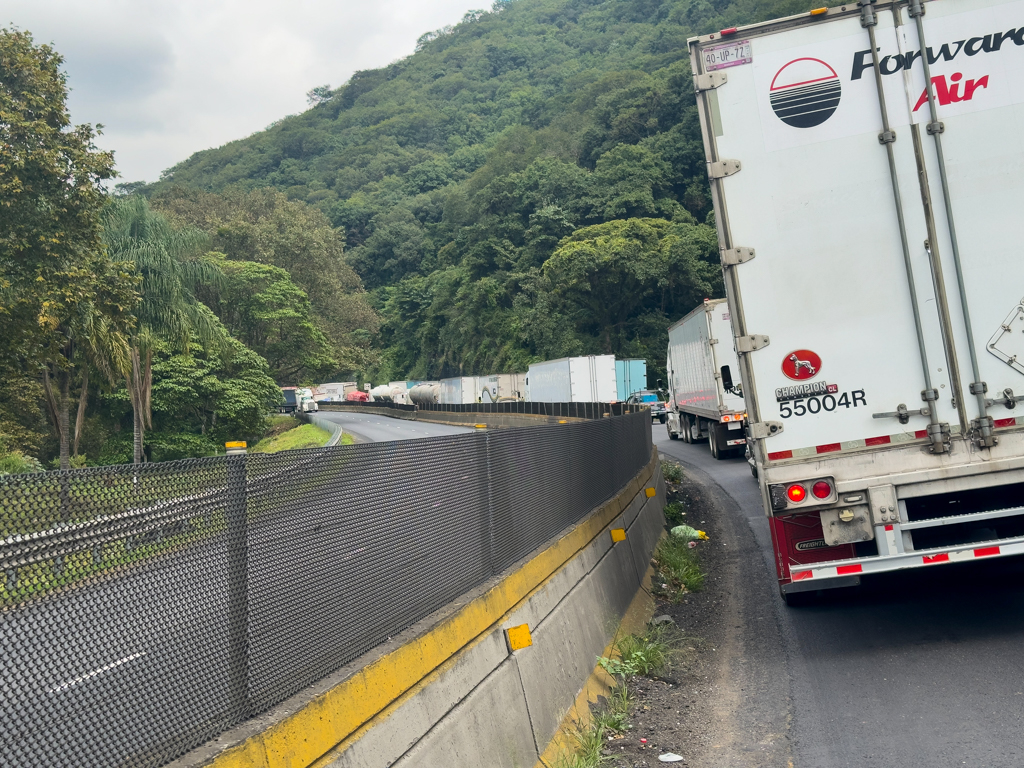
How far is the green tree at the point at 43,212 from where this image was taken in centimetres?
2566

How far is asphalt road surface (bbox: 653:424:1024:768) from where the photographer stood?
5.63 m

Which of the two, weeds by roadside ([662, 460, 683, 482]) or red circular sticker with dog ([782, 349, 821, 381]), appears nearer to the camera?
red circular sticker with dog ([782, 349, 821, 381])

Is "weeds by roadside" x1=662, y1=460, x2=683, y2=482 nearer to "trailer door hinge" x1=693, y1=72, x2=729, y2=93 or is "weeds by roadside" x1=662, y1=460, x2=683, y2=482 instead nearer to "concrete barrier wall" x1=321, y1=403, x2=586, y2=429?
"concrete barrier wall" x1=321, y1=403, x2=586, y2=429

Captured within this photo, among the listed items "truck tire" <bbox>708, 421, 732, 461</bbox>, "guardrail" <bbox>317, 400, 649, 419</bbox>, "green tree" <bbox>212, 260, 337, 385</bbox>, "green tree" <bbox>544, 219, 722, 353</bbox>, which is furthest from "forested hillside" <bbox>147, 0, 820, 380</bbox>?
"truck tire" <bbox>708, 421, 732, 461</bbox>

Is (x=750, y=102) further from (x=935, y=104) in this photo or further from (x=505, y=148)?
(x=505, y=148)

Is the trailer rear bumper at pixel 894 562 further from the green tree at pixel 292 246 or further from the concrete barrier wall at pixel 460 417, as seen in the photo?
the green tree at pixel 292 246

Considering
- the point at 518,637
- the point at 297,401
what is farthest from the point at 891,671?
the point at 297,401

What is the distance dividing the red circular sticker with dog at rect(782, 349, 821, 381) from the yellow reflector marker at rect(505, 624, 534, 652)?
3108 mm

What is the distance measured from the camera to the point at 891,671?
280 inches

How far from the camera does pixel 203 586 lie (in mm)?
3305

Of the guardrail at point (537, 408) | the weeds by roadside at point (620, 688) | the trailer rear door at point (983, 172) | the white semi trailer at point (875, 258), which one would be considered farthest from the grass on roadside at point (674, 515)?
the trailer rear door at point (983, 172)

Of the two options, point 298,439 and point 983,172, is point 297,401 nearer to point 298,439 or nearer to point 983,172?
point 298,439

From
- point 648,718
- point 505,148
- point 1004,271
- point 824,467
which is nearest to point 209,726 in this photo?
point 648,718

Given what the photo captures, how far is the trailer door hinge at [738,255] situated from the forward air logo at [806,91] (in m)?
1.07
